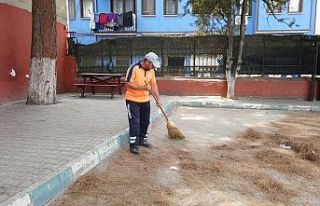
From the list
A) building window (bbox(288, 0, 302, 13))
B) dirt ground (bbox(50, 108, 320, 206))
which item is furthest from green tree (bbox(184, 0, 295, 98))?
building window (bbox(288, 0, 302, 13))

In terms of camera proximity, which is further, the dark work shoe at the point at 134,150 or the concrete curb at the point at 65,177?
the dark work shoe at the point at 134,150

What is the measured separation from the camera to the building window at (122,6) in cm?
2442

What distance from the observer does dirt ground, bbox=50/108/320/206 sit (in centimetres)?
390

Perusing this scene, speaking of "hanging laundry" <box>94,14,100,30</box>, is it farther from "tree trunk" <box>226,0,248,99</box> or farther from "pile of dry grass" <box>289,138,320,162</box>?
"pile of dry grass" <box>289,138,320,162</box>

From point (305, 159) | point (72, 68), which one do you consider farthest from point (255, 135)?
point (72, 68)

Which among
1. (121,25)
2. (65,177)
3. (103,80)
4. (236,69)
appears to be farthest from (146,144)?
(121,25)

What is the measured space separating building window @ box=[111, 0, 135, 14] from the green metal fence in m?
11.8

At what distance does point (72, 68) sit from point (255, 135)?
8.43 meters

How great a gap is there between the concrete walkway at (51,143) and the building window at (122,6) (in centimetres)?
1576

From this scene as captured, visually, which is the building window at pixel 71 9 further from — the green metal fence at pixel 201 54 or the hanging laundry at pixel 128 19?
the green metal fence at pixel 201 54

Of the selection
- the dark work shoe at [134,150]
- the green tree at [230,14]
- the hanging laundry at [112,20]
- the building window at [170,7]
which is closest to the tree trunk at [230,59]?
the green tree at [230,14]

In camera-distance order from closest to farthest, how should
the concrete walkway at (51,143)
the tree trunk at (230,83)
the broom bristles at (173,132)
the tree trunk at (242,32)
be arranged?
the concrete walkway at (51,143), the broom bristles at (173,132), the tree trunk at (242,32), the tree trunk at (230,83)

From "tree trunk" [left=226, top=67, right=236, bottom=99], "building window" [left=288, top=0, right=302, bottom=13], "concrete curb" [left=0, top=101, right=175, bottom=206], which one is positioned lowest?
"concrete curb" [left=0, top=101, right=175, bottom=206]

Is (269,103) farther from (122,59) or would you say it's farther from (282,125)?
(122,59)
